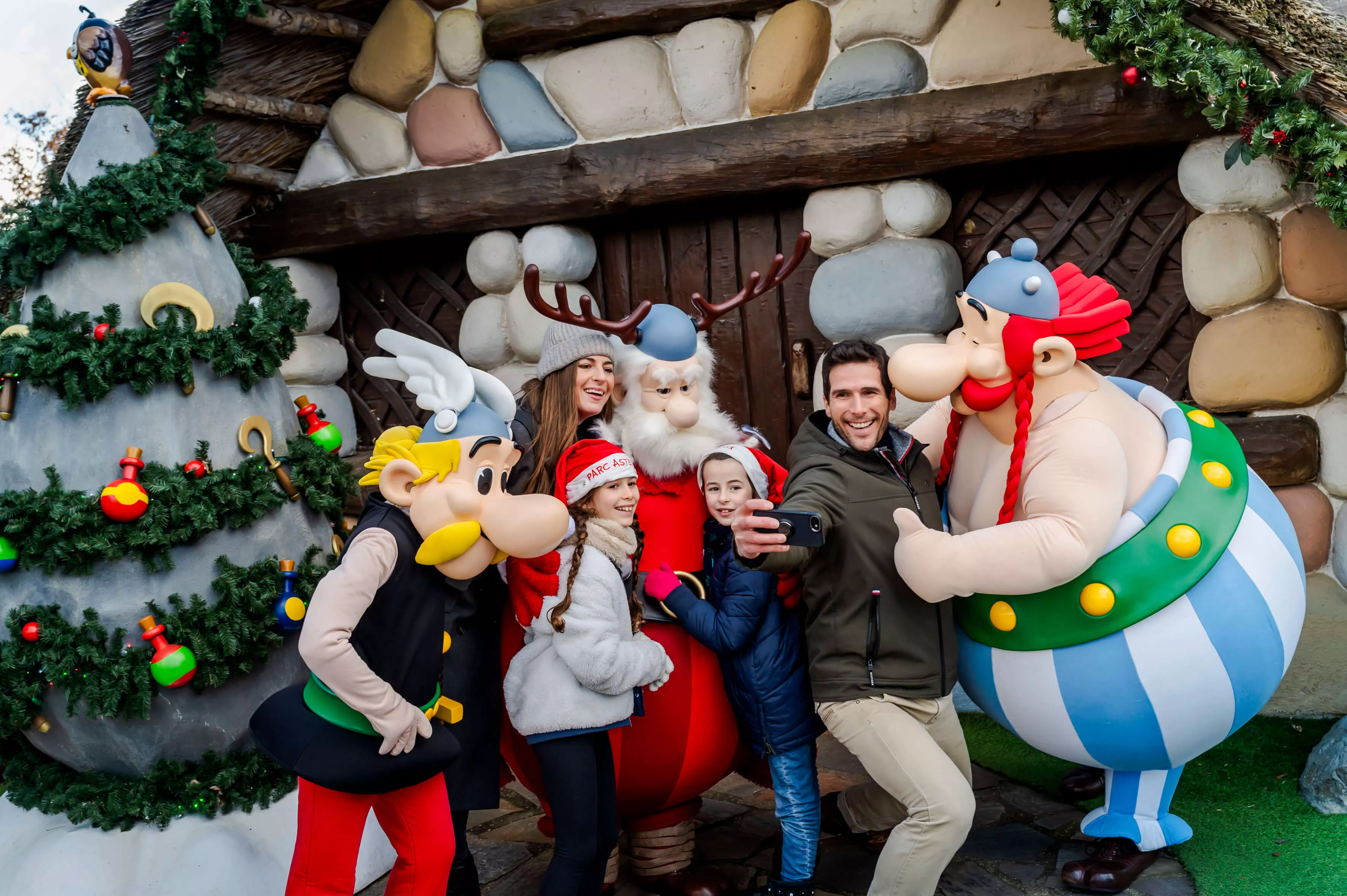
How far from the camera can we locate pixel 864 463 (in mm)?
2840

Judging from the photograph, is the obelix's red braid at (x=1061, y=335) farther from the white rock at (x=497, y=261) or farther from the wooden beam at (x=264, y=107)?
the wooden beam at (x=264, y=107)

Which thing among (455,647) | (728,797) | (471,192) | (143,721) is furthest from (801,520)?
(471,192)

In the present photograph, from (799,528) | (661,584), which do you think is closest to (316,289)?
(661,584)

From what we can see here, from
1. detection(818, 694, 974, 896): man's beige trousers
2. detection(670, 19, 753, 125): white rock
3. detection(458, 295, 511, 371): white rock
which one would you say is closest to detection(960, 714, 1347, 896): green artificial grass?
detection(818, 694, 974, 896): man's beige trousers

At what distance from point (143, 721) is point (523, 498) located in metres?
1.57

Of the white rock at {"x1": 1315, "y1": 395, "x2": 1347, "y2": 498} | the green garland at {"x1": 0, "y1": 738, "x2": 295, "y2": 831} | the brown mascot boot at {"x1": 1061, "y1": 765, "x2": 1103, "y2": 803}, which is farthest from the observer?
the white rock at {"x1": 1315, "y1": 395, "x2": 1347, "y2": 498}

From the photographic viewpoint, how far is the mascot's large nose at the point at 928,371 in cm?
275

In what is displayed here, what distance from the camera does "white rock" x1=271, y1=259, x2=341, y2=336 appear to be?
17.1 feet

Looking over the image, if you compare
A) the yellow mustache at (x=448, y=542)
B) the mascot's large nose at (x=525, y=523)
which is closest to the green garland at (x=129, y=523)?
the yellow mustache at (x=448, y=542)

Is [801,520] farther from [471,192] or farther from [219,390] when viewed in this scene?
[471,192]

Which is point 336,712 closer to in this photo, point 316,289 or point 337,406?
point 337,406

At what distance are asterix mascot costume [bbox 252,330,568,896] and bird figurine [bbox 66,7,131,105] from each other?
1600 millimetres

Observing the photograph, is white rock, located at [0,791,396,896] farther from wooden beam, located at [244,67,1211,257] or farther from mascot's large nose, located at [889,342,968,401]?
wooden beam, located at [244,67,1211,257]

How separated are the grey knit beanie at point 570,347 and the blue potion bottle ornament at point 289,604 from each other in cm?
101
